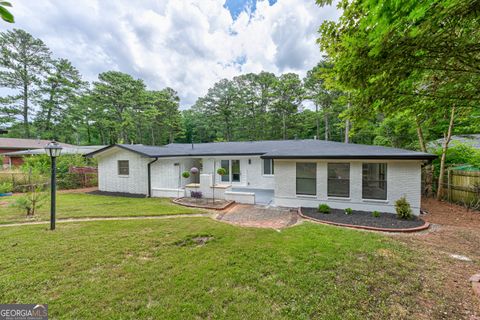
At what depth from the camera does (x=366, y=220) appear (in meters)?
6.48

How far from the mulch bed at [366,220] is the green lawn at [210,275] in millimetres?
1018

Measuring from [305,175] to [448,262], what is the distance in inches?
191

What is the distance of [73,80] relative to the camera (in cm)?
2675

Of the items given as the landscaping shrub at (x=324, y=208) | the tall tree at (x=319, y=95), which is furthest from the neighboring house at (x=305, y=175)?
the tall tree at (x=319, y=95)

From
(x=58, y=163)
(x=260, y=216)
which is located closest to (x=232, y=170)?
(x=260, y=216)

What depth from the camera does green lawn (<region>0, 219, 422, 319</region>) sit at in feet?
8.39

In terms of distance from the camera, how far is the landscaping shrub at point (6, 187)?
1052 centimetres

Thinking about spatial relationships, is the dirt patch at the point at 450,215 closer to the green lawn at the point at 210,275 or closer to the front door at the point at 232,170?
the green lawn at the point at 210,275

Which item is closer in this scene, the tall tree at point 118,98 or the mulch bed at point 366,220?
the mulch bed at point 366,220

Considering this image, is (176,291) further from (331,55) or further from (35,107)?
(35,107)

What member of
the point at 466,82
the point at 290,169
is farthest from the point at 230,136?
the point at 466,82

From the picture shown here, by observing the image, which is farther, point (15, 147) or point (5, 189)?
point (15, 147)

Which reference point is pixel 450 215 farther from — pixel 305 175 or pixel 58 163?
pixel 58 163

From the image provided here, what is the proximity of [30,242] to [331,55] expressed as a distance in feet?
26.8
